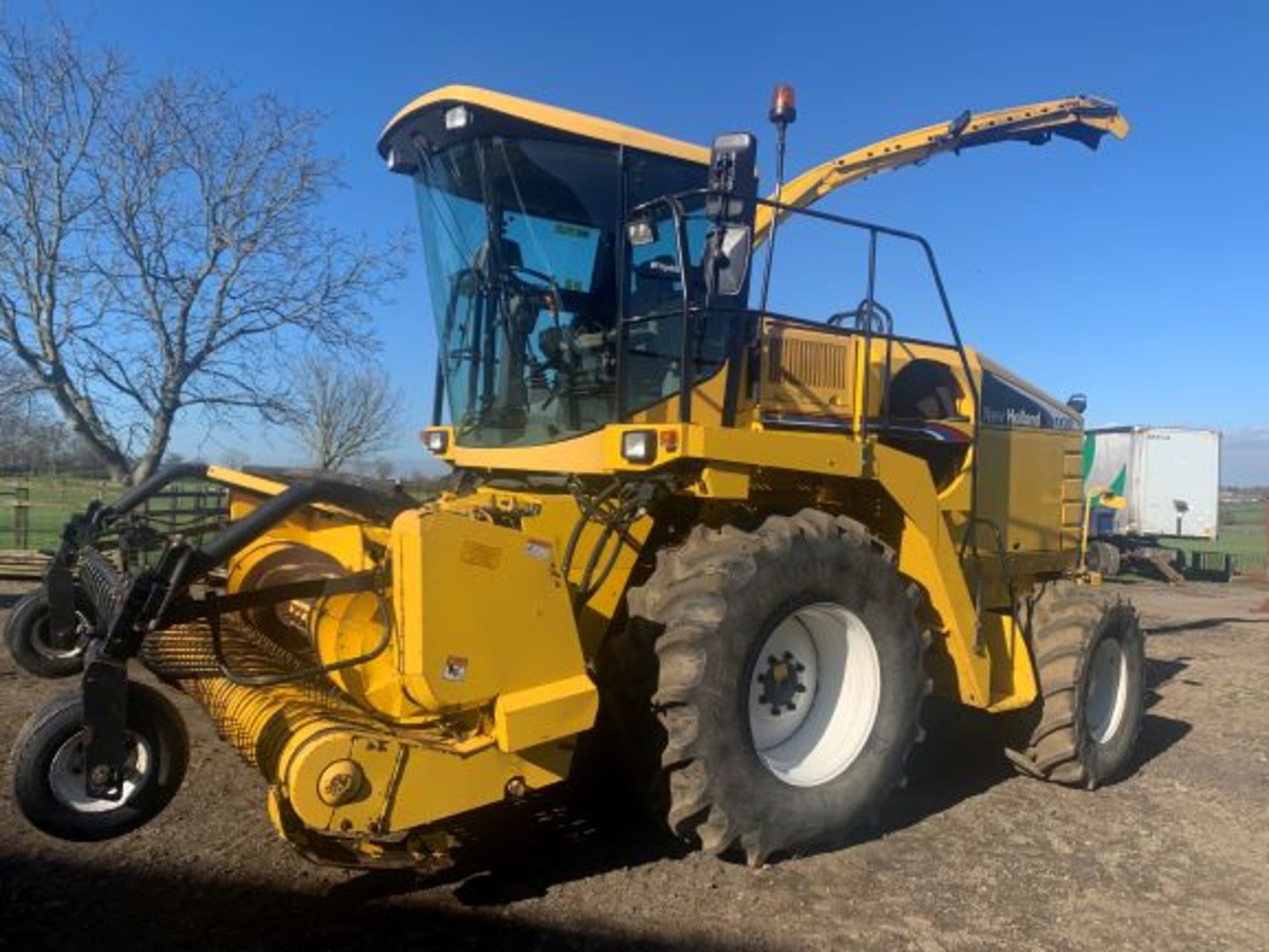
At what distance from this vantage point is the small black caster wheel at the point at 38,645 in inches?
204

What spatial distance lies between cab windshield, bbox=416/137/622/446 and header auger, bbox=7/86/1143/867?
16mm

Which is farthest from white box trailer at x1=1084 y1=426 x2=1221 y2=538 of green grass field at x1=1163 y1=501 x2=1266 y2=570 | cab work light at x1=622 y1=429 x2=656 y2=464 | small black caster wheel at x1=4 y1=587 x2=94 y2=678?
small black caster wheel at x1=4 y1=587 x2=94 y2=678

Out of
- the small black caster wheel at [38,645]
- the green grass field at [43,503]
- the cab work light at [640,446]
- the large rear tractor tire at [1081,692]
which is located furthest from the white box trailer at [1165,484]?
the small black caster wheel at [38,645]

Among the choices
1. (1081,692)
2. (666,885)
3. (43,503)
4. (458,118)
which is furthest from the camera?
(43,503)

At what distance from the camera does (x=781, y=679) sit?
4.86 meters

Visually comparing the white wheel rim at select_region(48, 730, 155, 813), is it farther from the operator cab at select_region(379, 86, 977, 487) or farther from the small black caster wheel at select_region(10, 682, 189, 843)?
the operator cab at select_region(379, 86, 977, 487)

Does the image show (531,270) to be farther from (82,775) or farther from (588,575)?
(82,775)

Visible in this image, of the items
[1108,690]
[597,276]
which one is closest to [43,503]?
[597,276]

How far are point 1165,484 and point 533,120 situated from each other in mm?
24974

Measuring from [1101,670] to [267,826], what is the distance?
15.8ft

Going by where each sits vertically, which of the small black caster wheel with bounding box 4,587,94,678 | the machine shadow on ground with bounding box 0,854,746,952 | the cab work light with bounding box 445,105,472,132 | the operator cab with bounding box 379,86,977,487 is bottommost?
the machine shadow on ground with bounding box 0,854,746,952

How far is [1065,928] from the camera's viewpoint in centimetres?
A: 423

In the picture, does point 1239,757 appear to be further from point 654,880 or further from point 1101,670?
point 654,880

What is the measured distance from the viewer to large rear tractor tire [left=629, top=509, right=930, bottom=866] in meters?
4.23
